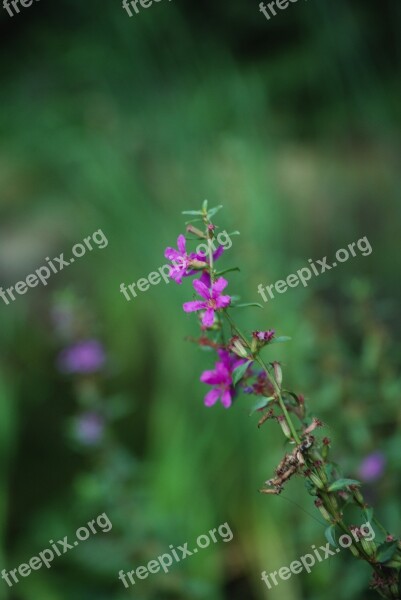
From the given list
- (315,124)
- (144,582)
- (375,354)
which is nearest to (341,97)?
(315,124)

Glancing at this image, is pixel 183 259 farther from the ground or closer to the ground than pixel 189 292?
closer to the ground

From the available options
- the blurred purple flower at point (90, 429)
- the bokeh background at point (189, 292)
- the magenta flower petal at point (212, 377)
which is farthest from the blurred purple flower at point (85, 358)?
the magenta flower petal at point (212, 377)

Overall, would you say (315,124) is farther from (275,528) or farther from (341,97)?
(275,528)

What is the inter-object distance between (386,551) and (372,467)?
0.75 meters

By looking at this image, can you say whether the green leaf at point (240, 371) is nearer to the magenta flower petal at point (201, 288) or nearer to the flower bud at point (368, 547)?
the magenta flower petal at point (201, 288)

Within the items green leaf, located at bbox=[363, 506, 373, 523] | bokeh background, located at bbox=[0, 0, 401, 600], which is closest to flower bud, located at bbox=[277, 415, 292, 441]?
green leaf, located at bbox=[363, 506, 373, 523]

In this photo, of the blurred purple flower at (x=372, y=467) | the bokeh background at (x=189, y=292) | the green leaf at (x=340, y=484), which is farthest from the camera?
the bokeh background at (x=189, y=292)

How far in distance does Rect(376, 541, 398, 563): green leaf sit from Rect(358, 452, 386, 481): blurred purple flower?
0.74m

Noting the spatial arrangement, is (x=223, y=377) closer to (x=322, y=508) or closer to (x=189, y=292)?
(x=322, y=508)

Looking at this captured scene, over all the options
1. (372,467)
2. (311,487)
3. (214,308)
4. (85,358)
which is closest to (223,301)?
(214,308)

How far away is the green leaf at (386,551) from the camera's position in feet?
2.66

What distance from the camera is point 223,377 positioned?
0.91 m

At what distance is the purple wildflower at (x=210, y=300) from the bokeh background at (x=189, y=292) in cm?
71

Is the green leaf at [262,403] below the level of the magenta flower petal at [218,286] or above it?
below
